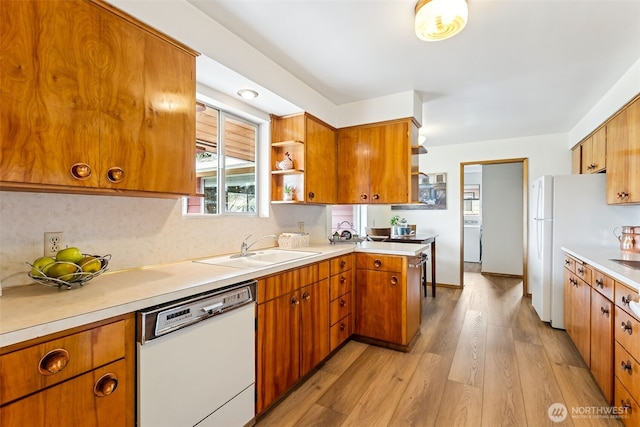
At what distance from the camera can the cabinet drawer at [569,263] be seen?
255cm

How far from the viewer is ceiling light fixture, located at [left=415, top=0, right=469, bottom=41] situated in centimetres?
148

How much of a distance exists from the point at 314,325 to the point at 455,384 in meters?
1.08

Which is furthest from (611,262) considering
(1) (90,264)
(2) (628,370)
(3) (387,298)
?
(1) (90,264)

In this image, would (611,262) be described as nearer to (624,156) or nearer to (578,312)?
(578,312)

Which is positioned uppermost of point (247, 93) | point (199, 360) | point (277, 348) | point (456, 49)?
point (456, 49)

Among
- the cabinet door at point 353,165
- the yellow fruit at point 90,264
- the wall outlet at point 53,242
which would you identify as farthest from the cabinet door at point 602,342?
the wall outlet at point 53,242

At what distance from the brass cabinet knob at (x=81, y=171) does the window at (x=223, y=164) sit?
0.86m

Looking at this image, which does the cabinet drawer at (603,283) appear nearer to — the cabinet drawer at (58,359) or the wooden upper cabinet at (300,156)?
the wooden upper cabinet at (300,156)

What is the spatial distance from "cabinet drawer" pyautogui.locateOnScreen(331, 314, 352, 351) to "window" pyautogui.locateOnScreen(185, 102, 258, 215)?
122 centimetres

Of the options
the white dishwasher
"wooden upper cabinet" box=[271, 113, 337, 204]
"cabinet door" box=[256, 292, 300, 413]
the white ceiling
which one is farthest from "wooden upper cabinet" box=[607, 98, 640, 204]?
the white dishwasher

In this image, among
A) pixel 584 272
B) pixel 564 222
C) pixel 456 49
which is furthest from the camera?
pixel 564 222

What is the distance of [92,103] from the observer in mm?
1203

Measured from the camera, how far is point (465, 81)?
2500mm

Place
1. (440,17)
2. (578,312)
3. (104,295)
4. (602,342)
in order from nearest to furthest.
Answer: (104,295)
(440,17)
(602,342)
(578,312)
